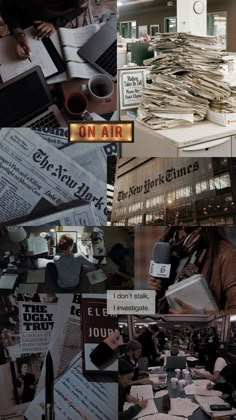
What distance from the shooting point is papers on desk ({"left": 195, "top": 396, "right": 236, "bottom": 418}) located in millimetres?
1980

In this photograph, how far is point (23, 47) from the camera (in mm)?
1852

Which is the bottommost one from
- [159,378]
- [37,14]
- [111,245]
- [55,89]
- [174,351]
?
[159,378]

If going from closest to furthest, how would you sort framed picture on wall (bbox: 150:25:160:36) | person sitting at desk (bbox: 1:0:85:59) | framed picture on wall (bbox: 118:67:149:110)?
person sitting at desk (bbox: 1:0:85:59)
framed picture on wall (bbox: 118:67:149:110)
framed picture on wall (bbox: 150:25:160:36)

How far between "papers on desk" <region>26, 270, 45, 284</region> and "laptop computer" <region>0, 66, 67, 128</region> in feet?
1.69

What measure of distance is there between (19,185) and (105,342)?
0.65m

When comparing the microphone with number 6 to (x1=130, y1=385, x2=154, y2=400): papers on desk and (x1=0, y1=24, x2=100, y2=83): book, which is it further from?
(x1=0, y1=24, x2=100, y2=83): book

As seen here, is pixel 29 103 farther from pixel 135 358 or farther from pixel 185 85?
pixel 135 358

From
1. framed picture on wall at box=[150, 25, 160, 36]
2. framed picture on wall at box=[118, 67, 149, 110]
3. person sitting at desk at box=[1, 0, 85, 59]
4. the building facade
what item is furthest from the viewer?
framed picture on wall at box=[150, 25, 160, 36]

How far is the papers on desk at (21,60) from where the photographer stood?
6.05ft

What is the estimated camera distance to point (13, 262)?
6.44ft

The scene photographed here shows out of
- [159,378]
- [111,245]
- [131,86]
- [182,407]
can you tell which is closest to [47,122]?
[131,86]

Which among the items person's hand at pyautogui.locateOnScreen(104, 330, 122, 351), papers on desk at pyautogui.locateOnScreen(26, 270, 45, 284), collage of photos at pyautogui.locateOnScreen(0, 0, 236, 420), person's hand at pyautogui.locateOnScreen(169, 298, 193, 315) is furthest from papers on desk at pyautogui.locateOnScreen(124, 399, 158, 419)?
papers on desk at pyautogui.locateOnScreen(26, 270, 45, 284)

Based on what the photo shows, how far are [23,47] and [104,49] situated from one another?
27 centimetres

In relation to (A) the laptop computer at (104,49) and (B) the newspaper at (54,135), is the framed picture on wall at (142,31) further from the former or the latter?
(B) the newspaper at (54,135)
